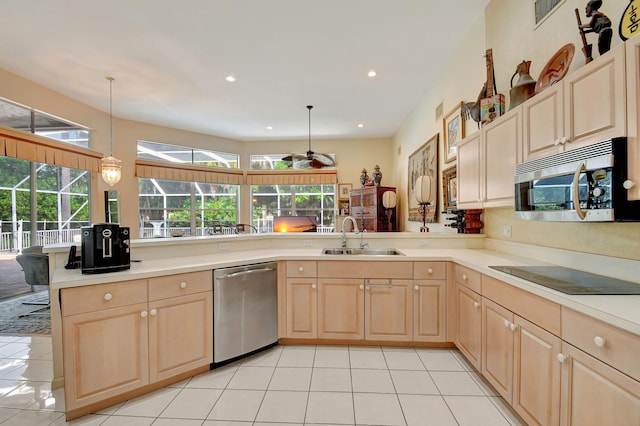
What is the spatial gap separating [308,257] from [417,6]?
2500 millimetres

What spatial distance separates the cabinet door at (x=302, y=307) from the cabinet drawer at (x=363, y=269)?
6.7 inches

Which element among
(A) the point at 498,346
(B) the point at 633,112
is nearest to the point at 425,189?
(A) the point at 498,346

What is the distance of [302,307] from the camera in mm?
2543

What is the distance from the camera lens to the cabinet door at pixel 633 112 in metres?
1.07

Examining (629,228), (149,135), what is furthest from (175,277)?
(149,135)

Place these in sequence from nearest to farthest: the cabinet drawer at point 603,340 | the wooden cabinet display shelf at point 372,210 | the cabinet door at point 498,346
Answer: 1. the cabinet drawer at point 603,340
2. the cabinet door at point 498,346
3. the wooden cabinet display shelf at point 372,210

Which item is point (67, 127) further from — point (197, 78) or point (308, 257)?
point (308, 257)

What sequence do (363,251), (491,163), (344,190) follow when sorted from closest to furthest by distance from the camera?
(491,163)
(363,251)
(344,190)

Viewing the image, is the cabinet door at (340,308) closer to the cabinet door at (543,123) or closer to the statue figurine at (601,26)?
the cabinet door at (543,123)

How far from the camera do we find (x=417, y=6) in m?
2.45

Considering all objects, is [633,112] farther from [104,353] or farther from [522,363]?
[104,353]

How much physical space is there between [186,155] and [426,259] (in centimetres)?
591

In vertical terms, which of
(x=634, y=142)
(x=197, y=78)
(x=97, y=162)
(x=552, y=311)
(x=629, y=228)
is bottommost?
(x=552, y=311)

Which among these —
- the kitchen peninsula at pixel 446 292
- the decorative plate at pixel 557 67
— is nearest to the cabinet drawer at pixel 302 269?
the kitchen peninsula at pixel 446 292
